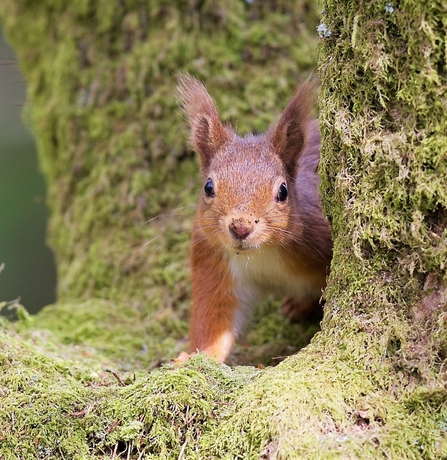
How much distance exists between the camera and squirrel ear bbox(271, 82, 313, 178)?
356 centimetres

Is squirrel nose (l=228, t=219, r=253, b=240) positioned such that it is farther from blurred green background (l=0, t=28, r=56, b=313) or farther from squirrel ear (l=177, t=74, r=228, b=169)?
blurred green background (l=0, t=28, r=56, b=313)

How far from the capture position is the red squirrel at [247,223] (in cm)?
330

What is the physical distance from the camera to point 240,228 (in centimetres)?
313

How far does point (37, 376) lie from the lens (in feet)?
8.73

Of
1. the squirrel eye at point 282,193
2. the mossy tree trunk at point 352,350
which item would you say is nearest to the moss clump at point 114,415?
the mossy tree trunk at point 352,350

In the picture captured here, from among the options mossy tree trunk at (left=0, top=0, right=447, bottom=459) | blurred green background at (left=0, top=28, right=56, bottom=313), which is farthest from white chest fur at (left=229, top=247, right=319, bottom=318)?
blurred green background at (left=0, top=28, right=56, bottom=313)

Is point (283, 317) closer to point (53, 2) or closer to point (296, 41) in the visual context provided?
point (296, 41)

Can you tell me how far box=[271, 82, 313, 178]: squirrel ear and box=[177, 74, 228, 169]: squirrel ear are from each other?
1.03 ft

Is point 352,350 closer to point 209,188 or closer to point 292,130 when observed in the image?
point 209,188

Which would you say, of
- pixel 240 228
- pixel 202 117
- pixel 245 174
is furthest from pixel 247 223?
pixel 202 117

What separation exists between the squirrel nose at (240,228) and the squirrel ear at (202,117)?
2.24ft

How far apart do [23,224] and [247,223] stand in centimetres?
685

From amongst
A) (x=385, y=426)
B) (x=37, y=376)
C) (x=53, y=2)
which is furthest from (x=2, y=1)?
(x=385, y=426)

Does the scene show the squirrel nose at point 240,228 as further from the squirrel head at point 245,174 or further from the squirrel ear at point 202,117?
the squirrel ear at point 202,117
